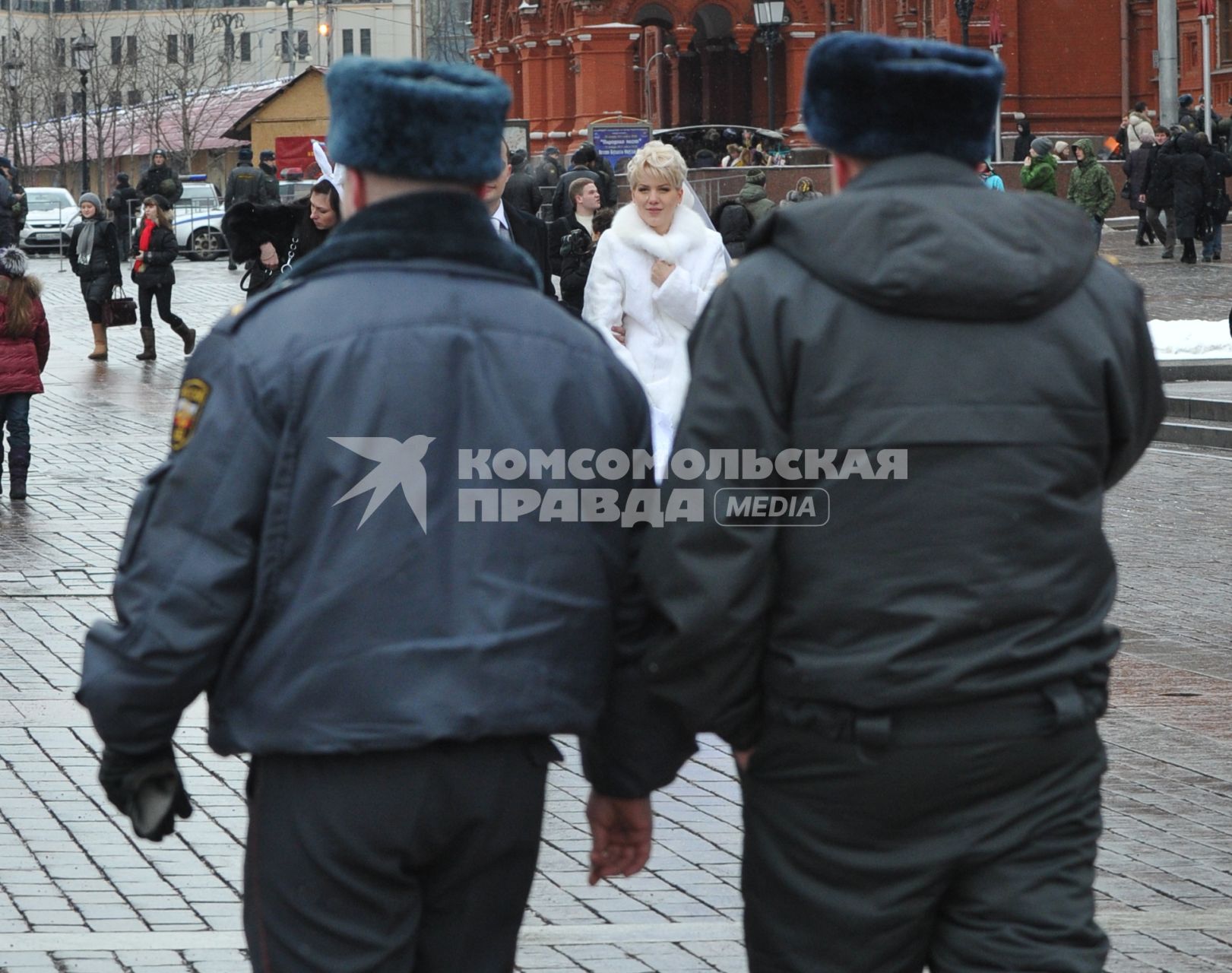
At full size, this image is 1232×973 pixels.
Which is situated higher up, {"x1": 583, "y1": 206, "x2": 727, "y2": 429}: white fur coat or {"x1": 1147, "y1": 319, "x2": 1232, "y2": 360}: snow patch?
{"x1": 583, "y1": 206, "x2": 727, "y2": 429}: white fur coat

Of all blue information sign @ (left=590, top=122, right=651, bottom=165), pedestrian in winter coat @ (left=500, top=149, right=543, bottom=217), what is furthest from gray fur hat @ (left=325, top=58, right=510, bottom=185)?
blue information sign @ (left=590, top=122, right=651, bottom=165)

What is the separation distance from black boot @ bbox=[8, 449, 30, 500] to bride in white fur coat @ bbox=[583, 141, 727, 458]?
5.27 m

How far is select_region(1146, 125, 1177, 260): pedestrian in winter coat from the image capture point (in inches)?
1158

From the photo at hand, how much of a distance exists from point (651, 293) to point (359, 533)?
20.0 ft

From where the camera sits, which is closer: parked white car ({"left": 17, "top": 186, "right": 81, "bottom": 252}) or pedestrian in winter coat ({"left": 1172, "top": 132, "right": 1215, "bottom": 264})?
pedestrian in winter coat ({"left": 1172, "top": 132, "right": 1215, "bottom": 264})

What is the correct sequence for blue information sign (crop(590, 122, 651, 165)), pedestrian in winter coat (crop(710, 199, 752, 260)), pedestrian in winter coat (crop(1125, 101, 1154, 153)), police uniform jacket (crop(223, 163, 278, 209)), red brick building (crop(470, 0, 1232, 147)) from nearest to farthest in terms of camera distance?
pedestrian in winter coat (crop(710, 199, 752, 260)) → pedestrian in winter coat (crop(1125, 101, 1154, 153)) → police uniform jacket (crop(223, 163, 278, 209)) → blue information sign (crop(590, 122, 651, 165)) → red brick building (crop(470, 0, 1232, 147))

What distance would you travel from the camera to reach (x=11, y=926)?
518 cm

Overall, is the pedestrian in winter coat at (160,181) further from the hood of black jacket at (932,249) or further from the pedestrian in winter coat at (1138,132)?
the hood of black jacket at (932,249)

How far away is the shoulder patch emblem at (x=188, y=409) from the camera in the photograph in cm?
306

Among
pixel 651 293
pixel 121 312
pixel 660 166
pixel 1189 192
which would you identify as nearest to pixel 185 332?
pixel 121 312

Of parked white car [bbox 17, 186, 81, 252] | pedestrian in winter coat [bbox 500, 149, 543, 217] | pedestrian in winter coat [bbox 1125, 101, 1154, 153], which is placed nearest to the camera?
pedestrian in winter coat [bbox 500, 149, 543, 217]

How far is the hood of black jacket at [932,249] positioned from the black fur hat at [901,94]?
0.06 meters

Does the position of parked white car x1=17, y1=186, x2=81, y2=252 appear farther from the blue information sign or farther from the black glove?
the black glove

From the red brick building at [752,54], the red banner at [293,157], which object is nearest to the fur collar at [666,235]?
the red brick building at [752,54]
